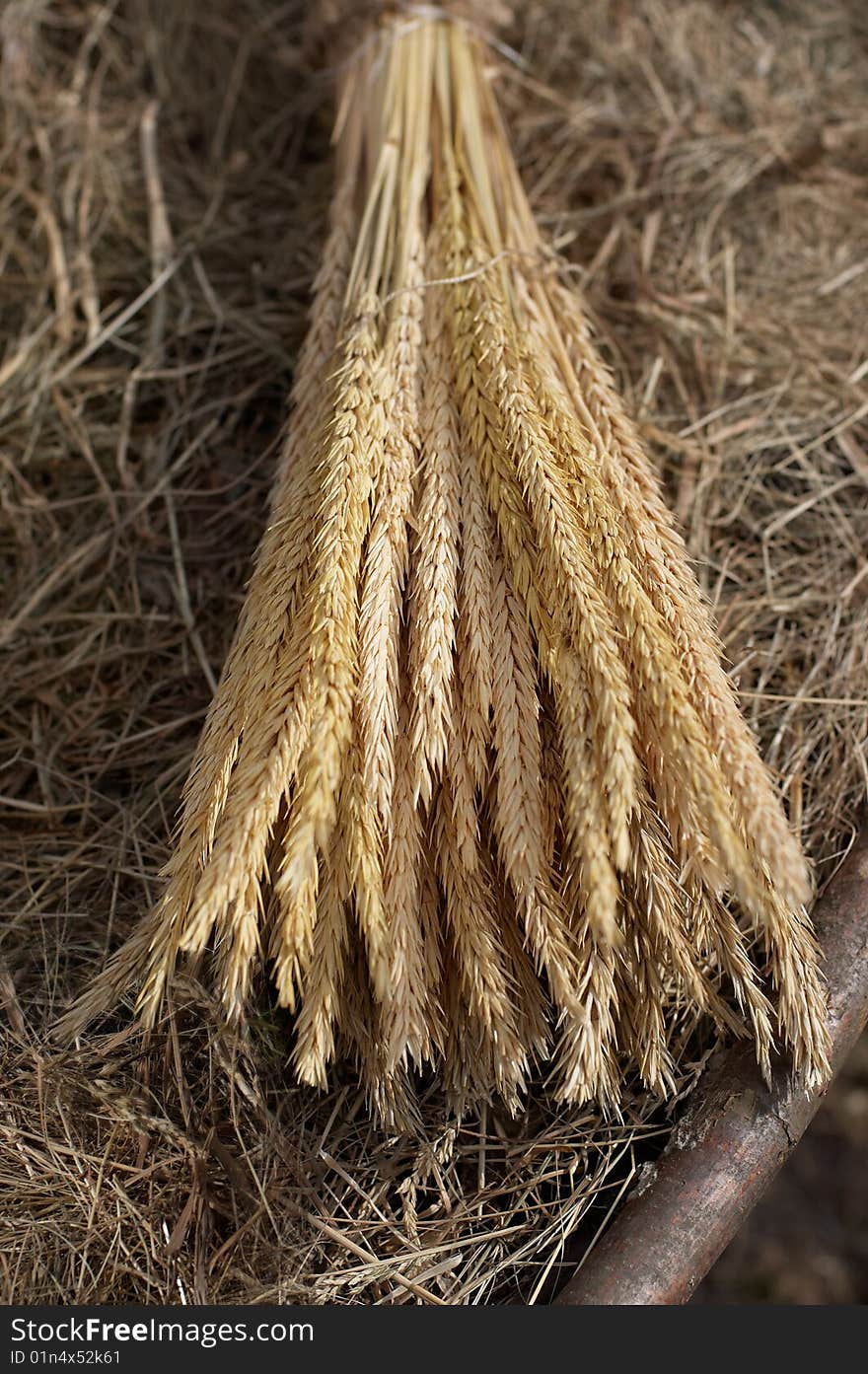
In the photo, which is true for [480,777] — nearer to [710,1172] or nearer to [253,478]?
[710,1172]

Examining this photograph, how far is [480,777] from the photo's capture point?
1342 millimetres

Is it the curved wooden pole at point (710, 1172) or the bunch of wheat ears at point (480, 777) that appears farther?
the curved wooden pole at point (710, 1172)

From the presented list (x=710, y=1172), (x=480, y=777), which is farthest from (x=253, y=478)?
(x=710, y=1172)

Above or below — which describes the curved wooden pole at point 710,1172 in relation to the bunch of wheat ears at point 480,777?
below

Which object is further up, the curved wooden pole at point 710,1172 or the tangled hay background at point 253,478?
the tangled hay background at point 253,478

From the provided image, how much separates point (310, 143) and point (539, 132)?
547mm

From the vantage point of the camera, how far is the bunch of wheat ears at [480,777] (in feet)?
3.95

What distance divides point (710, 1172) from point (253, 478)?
4.72ft

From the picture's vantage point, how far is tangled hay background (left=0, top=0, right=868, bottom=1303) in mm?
1418

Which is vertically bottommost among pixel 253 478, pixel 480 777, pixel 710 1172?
pixel 710 1172

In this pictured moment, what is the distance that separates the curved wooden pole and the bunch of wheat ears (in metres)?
0.10

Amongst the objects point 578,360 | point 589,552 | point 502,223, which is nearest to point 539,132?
point 502,223

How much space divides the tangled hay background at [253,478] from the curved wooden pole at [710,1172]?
70 millimetres

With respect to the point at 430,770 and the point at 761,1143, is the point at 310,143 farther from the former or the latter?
the point at 761,1143
